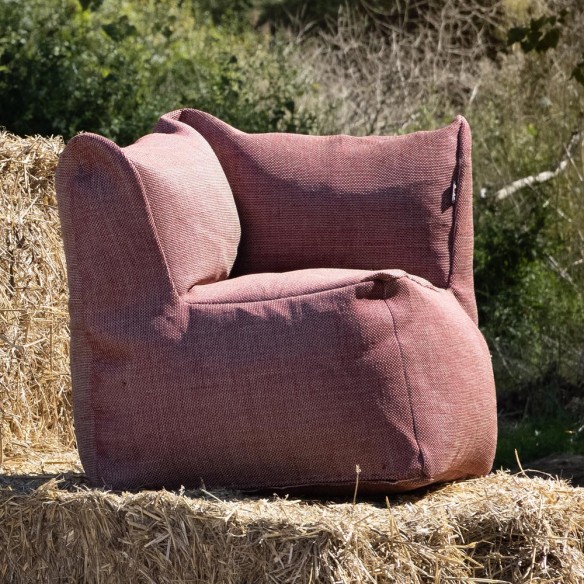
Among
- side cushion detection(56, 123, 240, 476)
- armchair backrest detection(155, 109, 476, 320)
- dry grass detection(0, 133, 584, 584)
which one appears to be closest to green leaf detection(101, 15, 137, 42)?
armchair backrest detection(155, 109, 476, 320)

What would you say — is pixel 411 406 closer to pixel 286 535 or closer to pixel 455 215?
pixel 286 535

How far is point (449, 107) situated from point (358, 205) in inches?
208

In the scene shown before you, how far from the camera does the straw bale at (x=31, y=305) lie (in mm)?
3186

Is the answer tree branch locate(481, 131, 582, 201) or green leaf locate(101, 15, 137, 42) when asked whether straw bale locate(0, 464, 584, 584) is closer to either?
green leaf locate(101, 15, 137, 42)

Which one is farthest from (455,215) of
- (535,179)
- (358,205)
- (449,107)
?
(449,107)

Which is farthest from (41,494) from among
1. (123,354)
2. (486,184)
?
(486,184)

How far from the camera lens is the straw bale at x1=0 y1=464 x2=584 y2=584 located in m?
2.19

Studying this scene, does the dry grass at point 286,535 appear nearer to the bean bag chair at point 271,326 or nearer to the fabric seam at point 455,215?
the bean bag chair at point 271,326

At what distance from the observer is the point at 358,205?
2797 millimetres

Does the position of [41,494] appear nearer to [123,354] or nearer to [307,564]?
[123,354]

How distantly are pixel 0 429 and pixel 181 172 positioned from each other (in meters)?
0.99

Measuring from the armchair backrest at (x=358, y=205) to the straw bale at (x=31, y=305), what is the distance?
646mm

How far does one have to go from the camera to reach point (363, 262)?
9.17 ft

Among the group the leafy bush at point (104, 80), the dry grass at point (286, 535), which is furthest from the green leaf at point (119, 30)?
the dry grass at point (286, 535)
